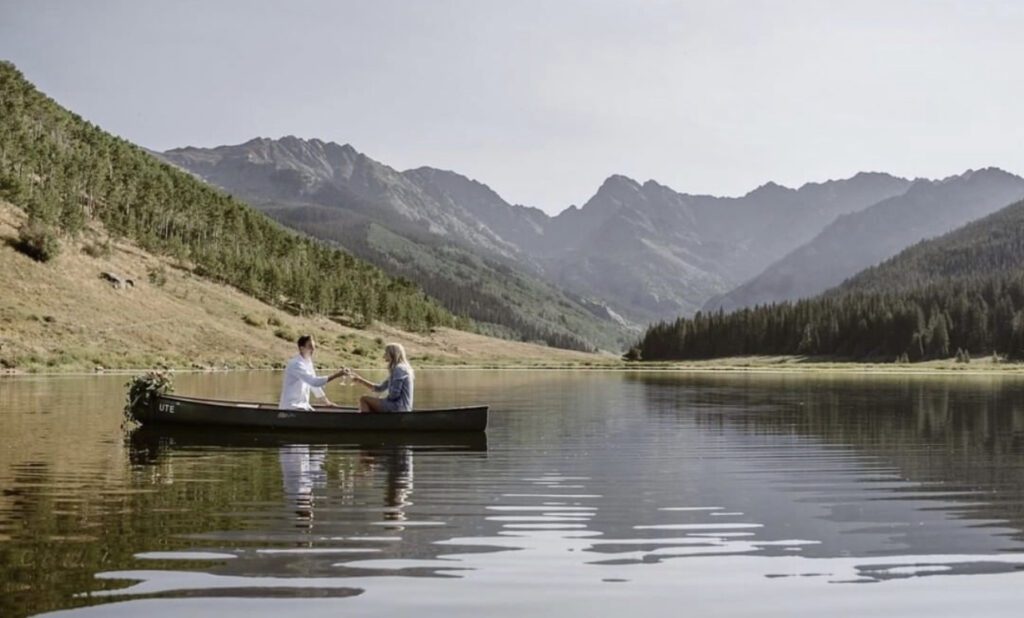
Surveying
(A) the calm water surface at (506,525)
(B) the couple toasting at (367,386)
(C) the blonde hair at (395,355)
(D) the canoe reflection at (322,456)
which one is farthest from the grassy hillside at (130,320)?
(A) the calm water surface at (506,525)

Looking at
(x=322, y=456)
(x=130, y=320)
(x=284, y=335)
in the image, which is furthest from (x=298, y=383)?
(x=284, y=335)

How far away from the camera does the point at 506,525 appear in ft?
60.8

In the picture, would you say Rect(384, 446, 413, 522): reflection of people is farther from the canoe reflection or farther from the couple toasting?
the couple toasting

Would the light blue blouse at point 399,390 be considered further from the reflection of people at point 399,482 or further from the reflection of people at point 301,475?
the reflection of people at point 301,475

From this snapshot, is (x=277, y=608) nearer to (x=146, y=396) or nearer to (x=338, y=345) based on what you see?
(x=146, y=396)

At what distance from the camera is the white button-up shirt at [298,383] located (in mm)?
35438

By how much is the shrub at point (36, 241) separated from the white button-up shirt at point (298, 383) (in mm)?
115166

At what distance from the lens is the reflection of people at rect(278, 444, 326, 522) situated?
20594mm

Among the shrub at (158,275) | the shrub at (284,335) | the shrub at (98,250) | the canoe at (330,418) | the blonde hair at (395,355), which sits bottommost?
the canoe at (330,418)

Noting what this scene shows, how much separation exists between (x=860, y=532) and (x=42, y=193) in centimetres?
16883

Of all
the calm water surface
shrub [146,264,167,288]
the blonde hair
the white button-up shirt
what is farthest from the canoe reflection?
Result: shrub [146,264,167,288]

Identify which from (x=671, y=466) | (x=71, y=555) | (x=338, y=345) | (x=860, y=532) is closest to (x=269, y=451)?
(x=671, y=466)

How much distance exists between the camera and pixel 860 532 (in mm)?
18391

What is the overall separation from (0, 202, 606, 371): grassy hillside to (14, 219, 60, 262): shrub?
128cm
